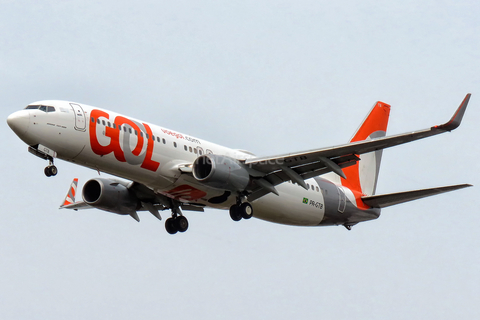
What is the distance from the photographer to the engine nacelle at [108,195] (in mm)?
38841

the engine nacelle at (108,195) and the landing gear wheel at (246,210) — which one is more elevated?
the engine nacelle at (108,195)

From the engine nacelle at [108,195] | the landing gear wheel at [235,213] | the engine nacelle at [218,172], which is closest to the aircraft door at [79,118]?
the engine nacelle at [218,172]

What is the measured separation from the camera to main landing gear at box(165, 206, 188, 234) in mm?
40469

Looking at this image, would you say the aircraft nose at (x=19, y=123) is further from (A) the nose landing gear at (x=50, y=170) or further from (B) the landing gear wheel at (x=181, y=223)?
(B) the landing gear wheel at (x=181, y=223)

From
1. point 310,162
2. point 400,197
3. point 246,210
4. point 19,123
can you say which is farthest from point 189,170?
point 400,197

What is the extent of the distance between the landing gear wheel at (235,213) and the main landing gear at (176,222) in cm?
501

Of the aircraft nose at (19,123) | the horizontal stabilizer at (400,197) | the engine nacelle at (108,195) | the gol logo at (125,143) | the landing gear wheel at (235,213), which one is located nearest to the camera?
the aircraft nose at (19,123)

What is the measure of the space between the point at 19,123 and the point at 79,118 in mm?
2625

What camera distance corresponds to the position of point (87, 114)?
32.7 m

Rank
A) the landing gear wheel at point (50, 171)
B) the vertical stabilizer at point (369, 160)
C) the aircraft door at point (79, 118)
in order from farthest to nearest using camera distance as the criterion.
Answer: the vertical stabilizer at point (369, 160)
the aircraft door at point (79, 118)
the landing gear wheel at point (50, 171)

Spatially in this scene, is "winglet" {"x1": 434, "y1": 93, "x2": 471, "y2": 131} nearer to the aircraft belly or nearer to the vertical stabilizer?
the aircraft belly

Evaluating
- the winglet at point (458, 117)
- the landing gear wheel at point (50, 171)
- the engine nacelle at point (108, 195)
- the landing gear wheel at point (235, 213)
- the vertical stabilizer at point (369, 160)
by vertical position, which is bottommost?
the landing gear wheel at point (50, 171)

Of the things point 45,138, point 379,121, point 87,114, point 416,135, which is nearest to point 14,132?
point 45,138

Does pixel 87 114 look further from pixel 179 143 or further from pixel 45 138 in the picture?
pixel 179 143
